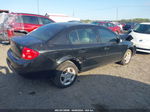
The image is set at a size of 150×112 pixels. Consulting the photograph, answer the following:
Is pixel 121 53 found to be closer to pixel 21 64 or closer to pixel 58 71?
pixel 58 71

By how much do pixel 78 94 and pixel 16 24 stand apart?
18.6ft

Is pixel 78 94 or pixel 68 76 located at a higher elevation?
pixel 68 76

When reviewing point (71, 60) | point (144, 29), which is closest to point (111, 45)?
point (71, 60)

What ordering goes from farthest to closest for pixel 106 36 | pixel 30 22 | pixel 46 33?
pixel 30 22, pixel 106 36, pixel 46 33

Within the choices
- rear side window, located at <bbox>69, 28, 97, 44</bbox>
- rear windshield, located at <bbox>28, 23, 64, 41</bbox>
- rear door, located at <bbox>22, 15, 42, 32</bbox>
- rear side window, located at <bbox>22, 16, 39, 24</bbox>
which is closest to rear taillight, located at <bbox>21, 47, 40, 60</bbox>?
rear windshield, located at <bbox>28, 23, 64, 41</bbox>

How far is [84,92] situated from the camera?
3164 millimetres

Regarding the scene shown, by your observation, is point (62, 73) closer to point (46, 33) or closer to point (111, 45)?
point (46, 33)

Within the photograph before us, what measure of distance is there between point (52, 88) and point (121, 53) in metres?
2.90

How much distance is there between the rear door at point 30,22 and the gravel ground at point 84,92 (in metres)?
3.61

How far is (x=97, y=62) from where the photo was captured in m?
3.89

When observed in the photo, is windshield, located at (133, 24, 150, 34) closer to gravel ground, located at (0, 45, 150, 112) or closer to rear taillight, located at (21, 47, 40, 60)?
gravel ground, located at (0, 45, 150, 112)

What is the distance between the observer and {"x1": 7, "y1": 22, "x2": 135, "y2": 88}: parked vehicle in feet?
8.96

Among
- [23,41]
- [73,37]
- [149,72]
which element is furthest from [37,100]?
[149,72]

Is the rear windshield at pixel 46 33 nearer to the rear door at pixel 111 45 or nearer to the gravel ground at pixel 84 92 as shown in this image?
the gravel ground at pixel 84 92
